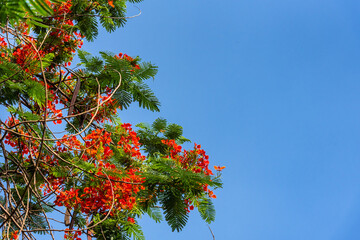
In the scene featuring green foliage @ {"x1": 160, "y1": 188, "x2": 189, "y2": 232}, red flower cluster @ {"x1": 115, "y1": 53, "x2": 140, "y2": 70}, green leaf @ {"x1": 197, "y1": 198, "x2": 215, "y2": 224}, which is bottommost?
green foliage @ {"x1": 160, "y1": 188, "x2": 189, "y2": 232}

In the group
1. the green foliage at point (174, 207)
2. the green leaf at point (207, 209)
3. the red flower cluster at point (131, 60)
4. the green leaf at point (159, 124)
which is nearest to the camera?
the green foliage at point (174, 207)

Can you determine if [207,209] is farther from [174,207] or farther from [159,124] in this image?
[159,124]

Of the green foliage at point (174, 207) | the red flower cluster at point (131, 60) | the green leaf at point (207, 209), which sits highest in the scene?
the red flower cluster at point (131, 60)

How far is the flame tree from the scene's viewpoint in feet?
7.74

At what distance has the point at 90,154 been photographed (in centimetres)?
324

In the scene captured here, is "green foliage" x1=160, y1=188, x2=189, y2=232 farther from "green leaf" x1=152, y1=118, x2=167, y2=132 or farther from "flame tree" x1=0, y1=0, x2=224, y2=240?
"green leaf" x1=152, y1=118, x2=167, y2=132

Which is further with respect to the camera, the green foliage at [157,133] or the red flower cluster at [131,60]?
the green foliage at [157,133]

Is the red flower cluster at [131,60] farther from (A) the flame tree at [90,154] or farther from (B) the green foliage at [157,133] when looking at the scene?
(B) the green foliage at [157,133]

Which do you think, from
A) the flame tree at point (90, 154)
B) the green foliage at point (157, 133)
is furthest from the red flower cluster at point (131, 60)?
the green foliage at point (157, 133)

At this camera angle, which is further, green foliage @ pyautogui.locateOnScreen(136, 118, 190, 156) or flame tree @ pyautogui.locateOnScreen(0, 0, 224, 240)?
green foliage @ pyautogui.locateOnScreen(136, 118, 190, 156)

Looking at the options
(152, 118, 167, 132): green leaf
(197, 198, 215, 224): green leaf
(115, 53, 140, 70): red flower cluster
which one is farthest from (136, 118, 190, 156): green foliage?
(197, 198, 215, 224): green leaf

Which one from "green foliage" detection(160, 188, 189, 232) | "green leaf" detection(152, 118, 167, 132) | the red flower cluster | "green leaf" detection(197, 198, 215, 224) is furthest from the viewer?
"green leaf" detection(152, 118, 167, 132)

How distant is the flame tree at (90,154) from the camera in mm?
2359

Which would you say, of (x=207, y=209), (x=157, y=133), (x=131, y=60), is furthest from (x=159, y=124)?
(x=207, y=209)
